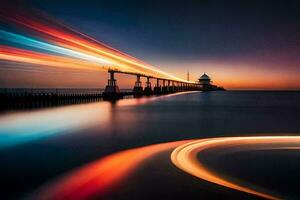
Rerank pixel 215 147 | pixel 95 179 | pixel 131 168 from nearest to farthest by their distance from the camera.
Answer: pixel 95 179 → pixel 131 168 → pixel 215 147

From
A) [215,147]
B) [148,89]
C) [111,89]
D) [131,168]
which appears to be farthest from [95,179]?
[148,89]

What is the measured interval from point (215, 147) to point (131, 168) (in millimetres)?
4869

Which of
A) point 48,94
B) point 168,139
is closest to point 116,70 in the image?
point 48,94

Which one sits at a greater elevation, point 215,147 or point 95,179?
point 95,179

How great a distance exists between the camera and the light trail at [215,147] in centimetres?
757

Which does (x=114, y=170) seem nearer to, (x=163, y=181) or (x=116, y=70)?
(x=163, y=181)

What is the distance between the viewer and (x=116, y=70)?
72.3 meters

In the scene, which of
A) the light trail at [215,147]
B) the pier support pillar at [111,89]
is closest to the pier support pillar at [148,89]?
the pier support pillar at [111,89]

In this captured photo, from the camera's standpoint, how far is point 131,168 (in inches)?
350

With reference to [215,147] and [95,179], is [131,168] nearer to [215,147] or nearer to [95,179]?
[95,179]

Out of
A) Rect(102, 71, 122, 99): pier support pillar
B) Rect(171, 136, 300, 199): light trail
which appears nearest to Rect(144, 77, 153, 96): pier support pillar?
Rect(102, 71, 122, 99): pier support pillar

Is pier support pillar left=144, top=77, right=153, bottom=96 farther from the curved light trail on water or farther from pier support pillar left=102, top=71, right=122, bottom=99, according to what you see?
the curved light trail on water

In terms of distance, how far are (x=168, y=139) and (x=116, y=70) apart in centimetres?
5778

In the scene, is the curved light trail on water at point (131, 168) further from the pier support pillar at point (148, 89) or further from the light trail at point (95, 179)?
the pier support pillar at point (148, 89)
